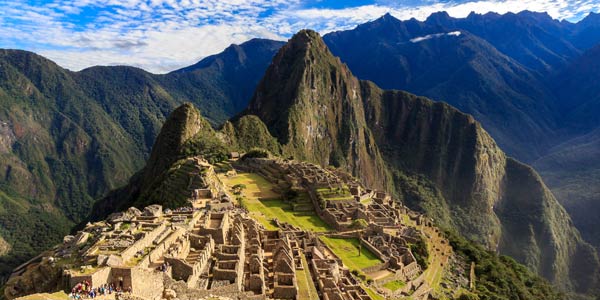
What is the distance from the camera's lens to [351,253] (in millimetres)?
50344

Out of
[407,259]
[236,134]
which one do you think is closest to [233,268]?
[407,259]

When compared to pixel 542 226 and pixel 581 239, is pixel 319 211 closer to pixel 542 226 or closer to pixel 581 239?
pixel 542 226

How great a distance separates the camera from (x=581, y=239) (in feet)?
637

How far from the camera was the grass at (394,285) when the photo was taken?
A: 1772 inches

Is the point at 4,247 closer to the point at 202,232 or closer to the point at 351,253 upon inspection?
the point at 351,253

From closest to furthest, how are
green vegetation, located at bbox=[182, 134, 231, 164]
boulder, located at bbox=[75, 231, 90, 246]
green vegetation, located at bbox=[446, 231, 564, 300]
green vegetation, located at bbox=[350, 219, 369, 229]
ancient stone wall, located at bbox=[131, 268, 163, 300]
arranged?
ancient stone wall, located at bbox=[131, 268, 163, 300], boulder, located at bbox=[75, 231, 90, 246], green vegetation, located at bbox=[350, 219, 369, 229], green vegetation, located at bbox=[446, 231, 564, 300], green vegetation, located at bbox=[182, 134, 231, 164]

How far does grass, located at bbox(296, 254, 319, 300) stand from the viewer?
1106 inches

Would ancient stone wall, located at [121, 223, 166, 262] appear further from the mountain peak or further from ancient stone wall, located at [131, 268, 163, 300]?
the mountain peak

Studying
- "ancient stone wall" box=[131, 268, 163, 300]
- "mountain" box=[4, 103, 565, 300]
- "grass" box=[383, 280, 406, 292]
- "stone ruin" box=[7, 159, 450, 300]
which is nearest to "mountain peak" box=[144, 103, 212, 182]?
"mountain" box=[4, 103, 565, 300]

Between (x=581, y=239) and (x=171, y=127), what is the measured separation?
7119 inches

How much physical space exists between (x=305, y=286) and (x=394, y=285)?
64.1ft

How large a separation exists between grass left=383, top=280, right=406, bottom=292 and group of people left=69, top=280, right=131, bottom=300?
105 feet

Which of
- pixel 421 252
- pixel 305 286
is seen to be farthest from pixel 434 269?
pixel 305 286

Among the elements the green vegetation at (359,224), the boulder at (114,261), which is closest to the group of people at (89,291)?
the boulder at (114,261)
